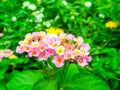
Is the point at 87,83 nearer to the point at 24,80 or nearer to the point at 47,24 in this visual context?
the point at 24,80

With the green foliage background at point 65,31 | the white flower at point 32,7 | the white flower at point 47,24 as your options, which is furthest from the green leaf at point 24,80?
the white flower at point 32,7

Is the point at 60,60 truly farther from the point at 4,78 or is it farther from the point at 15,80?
the point at 4,78

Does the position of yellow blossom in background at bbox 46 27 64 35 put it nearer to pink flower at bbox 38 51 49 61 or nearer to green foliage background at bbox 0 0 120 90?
green foliage background at bbox 0 0 120 90

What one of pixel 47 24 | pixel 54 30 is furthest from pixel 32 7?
pixel 54 30

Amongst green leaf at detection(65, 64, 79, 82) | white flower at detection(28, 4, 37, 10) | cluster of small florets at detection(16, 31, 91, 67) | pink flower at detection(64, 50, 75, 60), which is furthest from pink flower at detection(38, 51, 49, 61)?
white flower at detection(28, 4, 37, 10)

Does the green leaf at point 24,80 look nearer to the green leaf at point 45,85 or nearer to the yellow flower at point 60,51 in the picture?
the green leaf at point 45,85

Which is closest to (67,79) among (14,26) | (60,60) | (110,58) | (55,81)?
(55,81)
